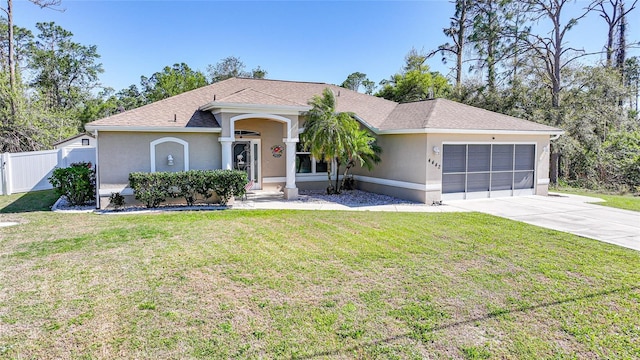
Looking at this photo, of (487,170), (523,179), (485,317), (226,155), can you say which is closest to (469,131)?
(487,170)

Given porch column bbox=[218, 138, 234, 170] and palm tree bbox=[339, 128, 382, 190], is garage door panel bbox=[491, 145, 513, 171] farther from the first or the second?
porch column bbox=[218, 138, 234, 170]

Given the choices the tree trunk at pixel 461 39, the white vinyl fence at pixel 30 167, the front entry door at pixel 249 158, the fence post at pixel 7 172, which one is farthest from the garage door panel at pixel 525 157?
the fence post at pixel 7 172

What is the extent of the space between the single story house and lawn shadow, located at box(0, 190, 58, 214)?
8.38 ft

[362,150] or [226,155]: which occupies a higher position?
[362,150]

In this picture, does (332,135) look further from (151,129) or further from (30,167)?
(30,167)

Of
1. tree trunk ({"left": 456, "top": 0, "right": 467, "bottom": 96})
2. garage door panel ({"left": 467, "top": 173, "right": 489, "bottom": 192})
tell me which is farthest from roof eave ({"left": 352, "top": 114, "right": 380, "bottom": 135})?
tree trunk ({"left": 456, "top": 0, "right": 467, "bottom": 96})

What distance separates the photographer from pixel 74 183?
1328 centimetres

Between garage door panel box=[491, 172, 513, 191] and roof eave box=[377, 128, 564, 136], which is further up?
roof eave box=[377, 128, 564, 136]

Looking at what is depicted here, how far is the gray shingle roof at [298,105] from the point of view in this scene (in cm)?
1416

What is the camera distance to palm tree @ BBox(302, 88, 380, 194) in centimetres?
1463

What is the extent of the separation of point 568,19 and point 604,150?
9126 mm

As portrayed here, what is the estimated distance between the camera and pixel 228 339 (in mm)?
4457

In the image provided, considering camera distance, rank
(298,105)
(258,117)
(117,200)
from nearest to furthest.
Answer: (117,200)
(258,117)
(298,105)

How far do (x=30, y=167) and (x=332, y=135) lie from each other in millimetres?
14779
